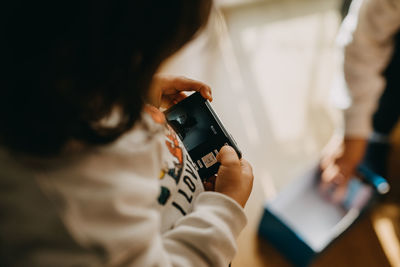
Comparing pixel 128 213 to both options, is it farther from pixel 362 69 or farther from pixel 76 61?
pixel 362 69

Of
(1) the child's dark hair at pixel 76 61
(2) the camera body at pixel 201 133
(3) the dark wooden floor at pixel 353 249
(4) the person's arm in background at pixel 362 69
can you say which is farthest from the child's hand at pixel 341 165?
(1) the child's dark hair at pixel 76 61

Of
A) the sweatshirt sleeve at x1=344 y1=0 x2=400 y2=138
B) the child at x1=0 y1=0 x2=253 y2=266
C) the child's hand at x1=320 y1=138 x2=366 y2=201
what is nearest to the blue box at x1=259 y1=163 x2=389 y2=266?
the child's hand at x1=320 y1=138 x2=366 y2=201

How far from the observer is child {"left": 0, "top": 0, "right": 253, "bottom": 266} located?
0.24 metres

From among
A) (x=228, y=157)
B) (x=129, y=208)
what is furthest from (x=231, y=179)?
(x=129, y=208)

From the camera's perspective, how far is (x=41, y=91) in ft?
0.81

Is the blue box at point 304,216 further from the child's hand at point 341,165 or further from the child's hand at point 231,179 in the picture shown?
the child's hand at point 231,179

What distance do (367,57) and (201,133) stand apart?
0.49m

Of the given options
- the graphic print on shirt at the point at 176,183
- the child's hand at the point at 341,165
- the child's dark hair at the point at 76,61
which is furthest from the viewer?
the child's hand at the point at 341,165

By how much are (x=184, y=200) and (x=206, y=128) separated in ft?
0.44

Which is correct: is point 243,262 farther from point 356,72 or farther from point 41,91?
point 41,91

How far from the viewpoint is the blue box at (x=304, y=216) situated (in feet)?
2.68

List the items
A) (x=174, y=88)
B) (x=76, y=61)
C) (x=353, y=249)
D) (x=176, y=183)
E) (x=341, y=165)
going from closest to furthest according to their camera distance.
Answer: (x=76, y=61) < (x=176, y=183) < (x=174, y=88) < (x=341, y=165) < (x=353, y=249)

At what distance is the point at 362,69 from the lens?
0.71 m

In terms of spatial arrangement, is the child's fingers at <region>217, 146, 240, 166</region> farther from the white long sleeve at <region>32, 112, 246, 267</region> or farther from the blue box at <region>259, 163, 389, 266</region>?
the blue box at <region>259, 163, 389, 266</region>
